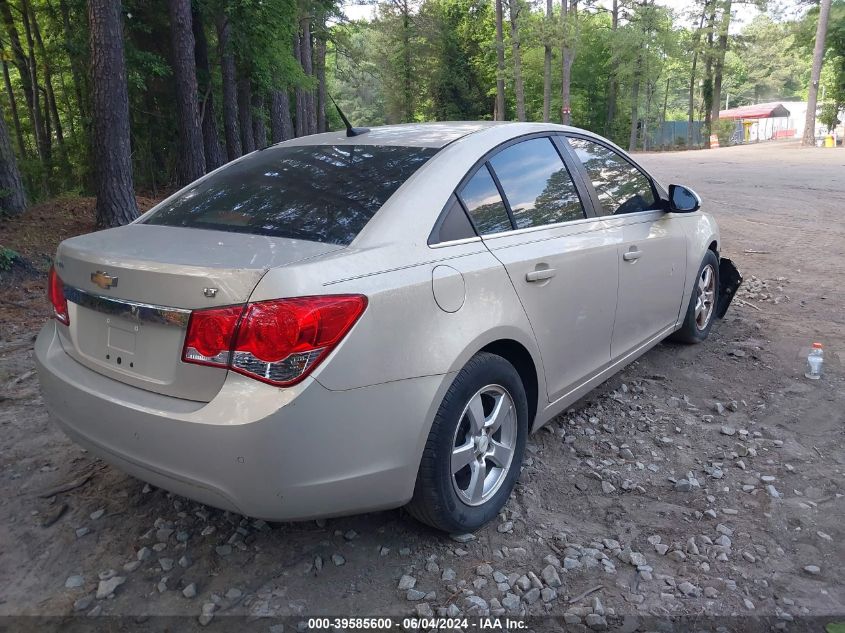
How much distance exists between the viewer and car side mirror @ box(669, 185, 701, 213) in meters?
4.23

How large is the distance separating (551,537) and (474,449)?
51cm

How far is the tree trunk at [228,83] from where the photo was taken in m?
14.5

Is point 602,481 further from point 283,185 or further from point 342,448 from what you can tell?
point 283,185

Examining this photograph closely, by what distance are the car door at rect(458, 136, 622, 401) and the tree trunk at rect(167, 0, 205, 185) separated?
10.7m

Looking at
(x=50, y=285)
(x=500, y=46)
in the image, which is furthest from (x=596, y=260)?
(x=500, y=46)

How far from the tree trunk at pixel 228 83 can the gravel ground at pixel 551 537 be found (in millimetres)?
12339

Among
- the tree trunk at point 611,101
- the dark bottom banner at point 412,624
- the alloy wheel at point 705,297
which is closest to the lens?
the dark bottom banner at point 412,624

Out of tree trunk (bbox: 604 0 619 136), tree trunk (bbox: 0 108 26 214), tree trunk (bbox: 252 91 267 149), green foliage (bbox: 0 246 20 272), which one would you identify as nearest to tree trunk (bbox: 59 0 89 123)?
tree trunk (bbox: 252 91 267 149)

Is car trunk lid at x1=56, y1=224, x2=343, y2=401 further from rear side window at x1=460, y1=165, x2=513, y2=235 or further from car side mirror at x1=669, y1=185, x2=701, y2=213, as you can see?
car side mirror at x1=669, y1=185, x2=701, y2=213

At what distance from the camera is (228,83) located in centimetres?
1530

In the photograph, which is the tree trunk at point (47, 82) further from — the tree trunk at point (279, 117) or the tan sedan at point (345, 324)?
the tan sedan at point (345, 324)

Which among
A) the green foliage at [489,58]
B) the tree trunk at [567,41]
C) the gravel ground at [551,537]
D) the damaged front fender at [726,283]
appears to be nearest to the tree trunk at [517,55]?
the green foliage at [489,58]

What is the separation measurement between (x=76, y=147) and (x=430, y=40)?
1454 inches

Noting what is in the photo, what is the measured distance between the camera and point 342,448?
85.4 inches
